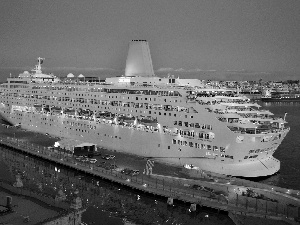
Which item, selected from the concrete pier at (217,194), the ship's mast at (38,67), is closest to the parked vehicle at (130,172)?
the concrete pier at (217,194)

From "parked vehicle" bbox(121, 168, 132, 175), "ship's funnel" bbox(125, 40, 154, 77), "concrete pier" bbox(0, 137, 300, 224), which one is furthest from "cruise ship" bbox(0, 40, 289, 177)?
"parked vehicle" bbox(121, 168, 132, 175)

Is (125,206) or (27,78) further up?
(27,78)

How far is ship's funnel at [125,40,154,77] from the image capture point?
3741cm

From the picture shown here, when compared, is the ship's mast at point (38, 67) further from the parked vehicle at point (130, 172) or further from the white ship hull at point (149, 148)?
the parked vehicle at point (130, 172)

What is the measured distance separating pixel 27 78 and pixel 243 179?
36581 mm

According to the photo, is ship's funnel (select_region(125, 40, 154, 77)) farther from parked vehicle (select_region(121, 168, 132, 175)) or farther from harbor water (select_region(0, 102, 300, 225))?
parked vehicle (select_region(121, 168, 132, 175))

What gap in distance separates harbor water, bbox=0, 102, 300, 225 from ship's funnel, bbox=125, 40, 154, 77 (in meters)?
12.7

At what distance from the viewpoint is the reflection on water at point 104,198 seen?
1997 centimetres

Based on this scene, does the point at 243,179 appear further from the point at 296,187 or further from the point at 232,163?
the point at 296,187

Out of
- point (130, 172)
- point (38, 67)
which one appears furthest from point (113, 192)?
point (38, 67)

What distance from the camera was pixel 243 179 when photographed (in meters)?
24.7

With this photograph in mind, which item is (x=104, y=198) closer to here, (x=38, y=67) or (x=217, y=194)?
(x=217, y=194)

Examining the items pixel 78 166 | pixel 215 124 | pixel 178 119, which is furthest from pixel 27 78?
pixel 215 124

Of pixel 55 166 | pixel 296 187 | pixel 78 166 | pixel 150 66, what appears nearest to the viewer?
pixel 296 187
